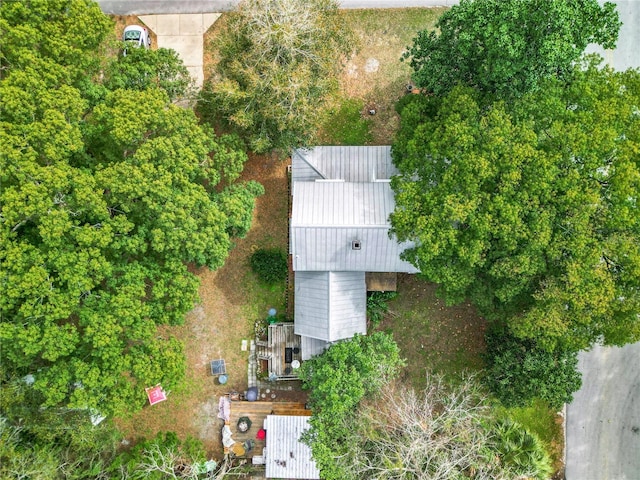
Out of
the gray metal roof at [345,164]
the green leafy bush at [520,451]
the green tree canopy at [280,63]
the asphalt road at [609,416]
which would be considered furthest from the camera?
the asphalt road at [609,416]

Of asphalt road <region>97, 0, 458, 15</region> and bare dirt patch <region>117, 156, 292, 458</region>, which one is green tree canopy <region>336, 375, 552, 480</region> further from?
asphalt road <region>97, 0, 458, 15</region>

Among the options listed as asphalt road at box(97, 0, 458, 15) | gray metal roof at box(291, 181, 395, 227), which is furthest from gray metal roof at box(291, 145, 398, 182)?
asphalt road at box(97, 0, 458, 15)

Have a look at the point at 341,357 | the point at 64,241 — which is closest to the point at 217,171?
the point at 64,241

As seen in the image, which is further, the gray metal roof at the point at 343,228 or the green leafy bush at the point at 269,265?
the green leafy bush at the point at 269,265

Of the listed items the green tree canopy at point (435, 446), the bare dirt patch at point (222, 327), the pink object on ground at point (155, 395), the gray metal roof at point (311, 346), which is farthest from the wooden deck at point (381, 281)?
the pink object on ground at point (155, 395)

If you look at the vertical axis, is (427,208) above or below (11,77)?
below

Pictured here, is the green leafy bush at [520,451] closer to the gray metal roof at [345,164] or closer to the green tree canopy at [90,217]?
the gray metal roof at [345,164]

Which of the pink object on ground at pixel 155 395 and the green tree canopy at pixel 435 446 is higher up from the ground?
the pink object on ground at pixel 155 395

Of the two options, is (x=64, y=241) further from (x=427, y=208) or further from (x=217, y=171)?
(x=427, y=208)
